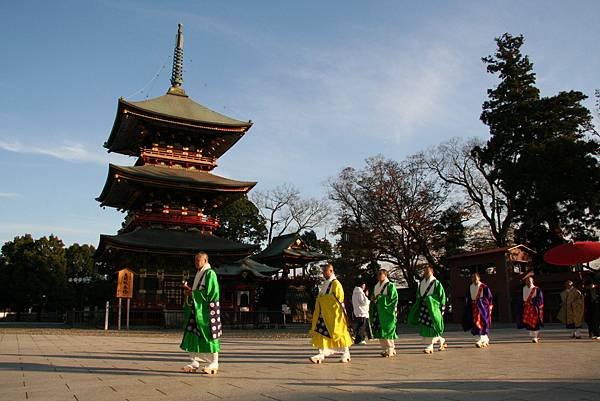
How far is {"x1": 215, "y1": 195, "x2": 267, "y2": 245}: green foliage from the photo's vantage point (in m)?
50.2

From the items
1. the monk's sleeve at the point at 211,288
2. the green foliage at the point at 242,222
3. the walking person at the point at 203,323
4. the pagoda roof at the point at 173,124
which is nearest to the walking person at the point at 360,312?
the walking person at the point at 203,323

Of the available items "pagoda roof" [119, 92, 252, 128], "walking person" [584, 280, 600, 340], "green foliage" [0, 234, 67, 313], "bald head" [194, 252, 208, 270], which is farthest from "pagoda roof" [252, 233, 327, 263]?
"bald head" [194, 252, 208, 270]

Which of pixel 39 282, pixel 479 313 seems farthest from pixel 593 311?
pixel 39 282

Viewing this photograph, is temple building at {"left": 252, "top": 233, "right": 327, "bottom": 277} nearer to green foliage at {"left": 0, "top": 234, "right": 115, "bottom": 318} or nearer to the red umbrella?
green foliage at {"left": 0, "top": 234, "right": 115, "bottom": 318}

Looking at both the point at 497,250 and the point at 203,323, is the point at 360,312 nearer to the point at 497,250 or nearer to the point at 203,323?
the point at 203,323

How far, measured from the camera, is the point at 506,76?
1406 inches

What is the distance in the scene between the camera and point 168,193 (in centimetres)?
2723

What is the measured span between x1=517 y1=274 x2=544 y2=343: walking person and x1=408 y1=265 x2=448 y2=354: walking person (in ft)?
10.8

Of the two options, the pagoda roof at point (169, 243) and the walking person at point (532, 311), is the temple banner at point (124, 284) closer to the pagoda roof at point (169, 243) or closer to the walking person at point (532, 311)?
the pagoda roof at point (169, 243)

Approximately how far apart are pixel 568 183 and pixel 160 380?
2679cm

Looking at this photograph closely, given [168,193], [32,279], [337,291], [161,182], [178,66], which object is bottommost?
[337,291]

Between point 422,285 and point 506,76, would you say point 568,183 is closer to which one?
point 506,76

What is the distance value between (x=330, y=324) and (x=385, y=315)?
1.62m

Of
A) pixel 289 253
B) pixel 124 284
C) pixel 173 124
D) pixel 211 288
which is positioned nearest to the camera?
pixel 211 288
